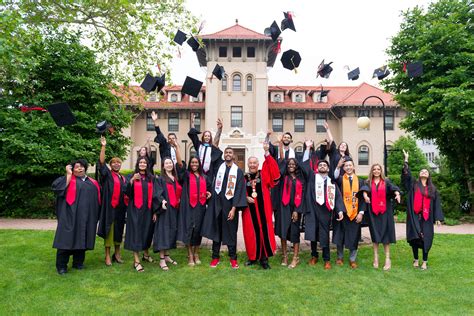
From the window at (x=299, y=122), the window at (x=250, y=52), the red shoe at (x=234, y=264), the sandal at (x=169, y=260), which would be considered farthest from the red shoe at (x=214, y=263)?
the window at (x=299, y=122)

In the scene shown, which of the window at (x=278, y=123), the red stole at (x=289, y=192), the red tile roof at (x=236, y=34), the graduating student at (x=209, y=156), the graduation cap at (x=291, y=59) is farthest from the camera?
the window at (x=278, y=123)

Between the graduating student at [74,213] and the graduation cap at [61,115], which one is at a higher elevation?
the graduation cap at [61,115]

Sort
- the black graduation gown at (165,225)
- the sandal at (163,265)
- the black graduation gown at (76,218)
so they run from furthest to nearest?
the sandal at (163,265) < the black graduation gown at (165,225) < the black graduation gown at (76,218)

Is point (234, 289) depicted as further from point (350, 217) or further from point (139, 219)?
point (350, 217)

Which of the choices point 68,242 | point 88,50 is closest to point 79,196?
point 68,242

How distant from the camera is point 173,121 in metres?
31.0

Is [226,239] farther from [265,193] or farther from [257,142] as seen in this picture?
[257,142]

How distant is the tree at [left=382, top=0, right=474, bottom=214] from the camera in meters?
11.1

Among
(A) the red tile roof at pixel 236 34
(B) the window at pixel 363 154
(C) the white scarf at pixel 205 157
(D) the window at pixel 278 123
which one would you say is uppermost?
(A) the red tile roof at pixel 236 34

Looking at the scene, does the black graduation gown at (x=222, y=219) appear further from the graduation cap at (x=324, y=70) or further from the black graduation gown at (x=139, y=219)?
the graduation cap at (x=324, y=70)

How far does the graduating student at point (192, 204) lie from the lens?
19.7ft

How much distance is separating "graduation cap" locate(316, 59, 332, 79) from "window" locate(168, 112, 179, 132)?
2276 centimetres

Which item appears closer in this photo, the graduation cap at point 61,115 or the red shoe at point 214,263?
the red shoe at point 214,263

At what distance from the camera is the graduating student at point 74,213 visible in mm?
5570
